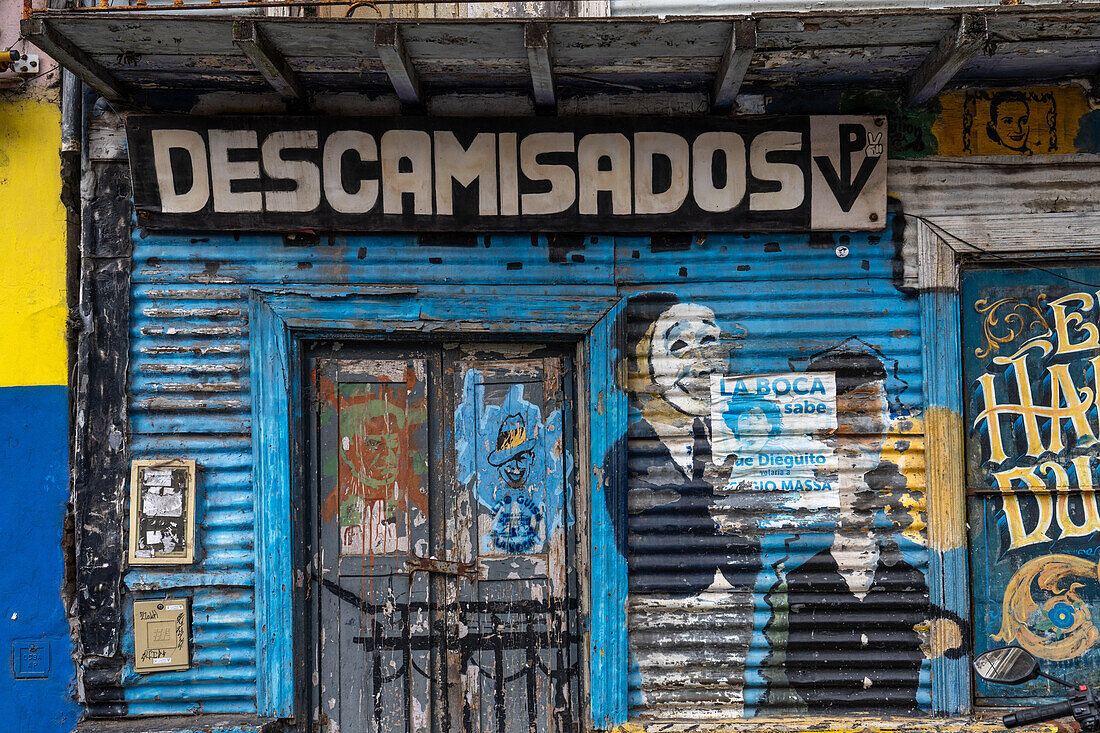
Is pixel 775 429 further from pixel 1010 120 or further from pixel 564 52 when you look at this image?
pixel 564 52

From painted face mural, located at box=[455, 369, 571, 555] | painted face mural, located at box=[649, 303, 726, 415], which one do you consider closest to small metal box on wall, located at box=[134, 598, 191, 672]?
painted face mural, located at box=[455, 369, 571, 555]

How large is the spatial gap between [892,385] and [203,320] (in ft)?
12.9

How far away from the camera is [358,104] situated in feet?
13.1

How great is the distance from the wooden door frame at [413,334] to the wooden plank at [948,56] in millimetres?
1950

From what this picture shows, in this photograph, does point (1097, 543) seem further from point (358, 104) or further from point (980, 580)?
point (358, 104)

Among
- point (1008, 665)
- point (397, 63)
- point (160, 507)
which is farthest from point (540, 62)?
point (1008, 665)

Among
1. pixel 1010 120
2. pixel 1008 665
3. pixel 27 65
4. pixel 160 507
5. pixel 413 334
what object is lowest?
pixel 1008 665

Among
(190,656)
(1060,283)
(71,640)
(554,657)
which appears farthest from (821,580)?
(71,640)

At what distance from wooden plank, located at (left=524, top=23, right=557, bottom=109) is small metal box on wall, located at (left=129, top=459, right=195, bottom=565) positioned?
2804mm

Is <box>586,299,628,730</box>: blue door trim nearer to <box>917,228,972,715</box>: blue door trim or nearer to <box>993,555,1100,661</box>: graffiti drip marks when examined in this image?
<box>917,228,972,715</box>: blue door trim

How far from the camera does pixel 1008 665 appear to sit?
9.66 ft


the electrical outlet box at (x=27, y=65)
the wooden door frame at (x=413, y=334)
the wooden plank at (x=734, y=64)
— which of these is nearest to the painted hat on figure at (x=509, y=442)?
the wooden door frame at (x=413, y=334)

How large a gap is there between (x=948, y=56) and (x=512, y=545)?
3.36m

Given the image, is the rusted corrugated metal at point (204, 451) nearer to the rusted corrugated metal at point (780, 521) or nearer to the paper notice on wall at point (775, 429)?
the rusted corrugated metal at point (780, 521)
